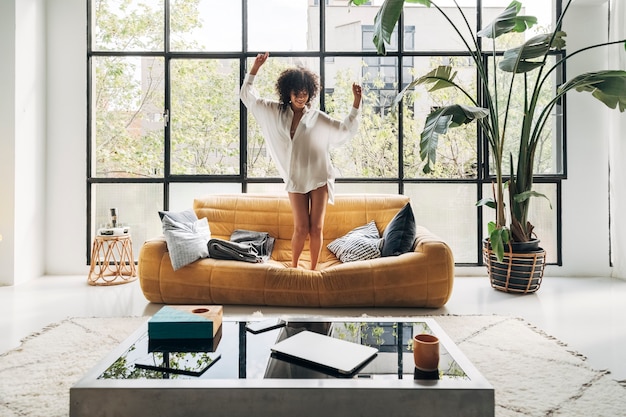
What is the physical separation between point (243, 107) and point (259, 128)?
0.24 m

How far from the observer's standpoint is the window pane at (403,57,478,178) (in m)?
4.38

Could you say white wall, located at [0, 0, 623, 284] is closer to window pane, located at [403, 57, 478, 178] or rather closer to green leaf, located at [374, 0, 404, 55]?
window pane, located at [403, 57, 478, 178]

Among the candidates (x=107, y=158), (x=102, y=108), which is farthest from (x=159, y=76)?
(x=107, y=158)

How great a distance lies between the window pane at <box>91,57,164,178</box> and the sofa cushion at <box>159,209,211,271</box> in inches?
45.9

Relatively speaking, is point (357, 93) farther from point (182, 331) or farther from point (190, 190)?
point (182, 331)

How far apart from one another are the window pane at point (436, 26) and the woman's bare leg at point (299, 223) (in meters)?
1.95

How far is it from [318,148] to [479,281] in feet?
6.07

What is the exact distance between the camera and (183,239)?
324cm

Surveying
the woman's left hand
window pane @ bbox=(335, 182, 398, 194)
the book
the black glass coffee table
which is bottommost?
the black glass coffee table

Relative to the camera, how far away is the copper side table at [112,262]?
3.95 meters

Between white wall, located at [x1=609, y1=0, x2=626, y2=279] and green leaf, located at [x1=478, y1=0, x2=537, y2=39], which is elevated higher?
green leaf, located at [x1=478, y1=0, x2=537, y2=39]

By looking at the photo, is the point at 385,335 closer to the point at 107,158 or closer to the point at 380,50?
the point at 380,50

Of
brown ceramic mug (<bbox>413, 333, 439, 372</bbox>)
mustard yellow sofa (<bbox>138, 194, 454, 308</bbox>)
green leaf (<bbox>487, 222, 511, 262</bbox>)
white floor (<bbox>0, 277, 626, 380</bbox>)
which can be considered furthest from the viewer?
green leaf (<bbox>487, 222, 511, 262</bbox>)

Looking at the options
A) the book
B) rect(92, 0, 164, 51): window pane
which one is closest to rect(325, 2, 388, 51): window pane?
rect(92, 0, 164, 51): window pane
